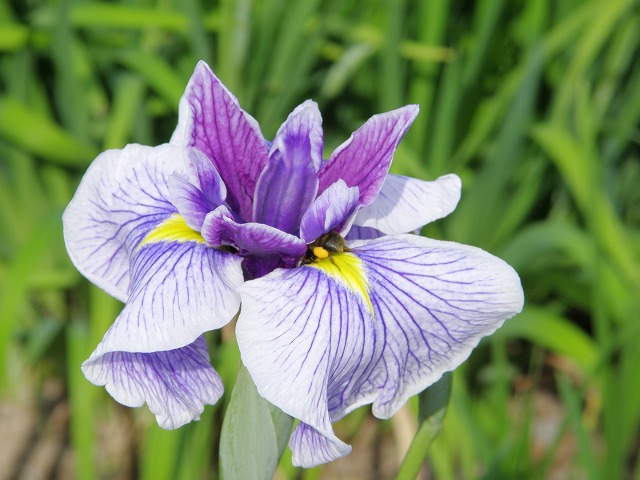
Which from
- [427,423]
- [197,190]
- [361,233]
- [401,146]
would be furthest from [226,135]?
[401,146]

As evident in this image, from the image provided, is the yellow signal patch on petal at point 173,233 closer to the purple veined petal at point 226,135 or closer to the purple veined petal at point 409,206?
the purple veined petal at point 226,135

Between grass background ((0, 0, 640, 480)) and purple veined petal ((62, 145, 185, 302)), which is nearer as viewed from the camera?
purple veined petal ((62, 145, 185, 302))

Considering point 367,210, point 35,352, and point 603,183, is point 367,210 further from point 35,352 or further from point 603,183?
point 603,183

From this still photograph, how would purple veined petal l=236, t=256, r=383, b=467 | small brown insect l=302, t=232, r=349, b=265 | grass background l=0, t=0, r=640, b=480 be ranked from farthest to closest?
1. grass background l=0, t=0, r=640, b=480
2. small brown insect l=302, t=232, r=349, b=265
3. purple veined petal l=236, t=256, r=383, b=467

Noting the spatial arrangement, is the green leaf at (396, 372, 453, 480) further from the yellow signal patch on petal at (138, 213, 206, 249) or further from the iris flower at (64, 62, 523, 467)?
the yellow signal patch on petal at (138, 213, 206, 249)

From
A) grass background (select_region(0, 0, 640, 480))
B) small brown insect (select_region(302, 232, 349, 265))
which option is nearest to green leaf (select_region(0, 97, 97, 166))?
grass background (select_region(0, 0, 640, 480))

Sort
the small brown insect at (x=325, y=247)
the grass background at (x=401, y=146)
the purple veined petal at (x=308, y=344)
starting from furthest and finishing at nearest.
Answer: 1. the grass background at (x=401, y=146)
2. the small brown insect at (x=325, y=247)
3. the purple veined petal at (x=308, y=344)

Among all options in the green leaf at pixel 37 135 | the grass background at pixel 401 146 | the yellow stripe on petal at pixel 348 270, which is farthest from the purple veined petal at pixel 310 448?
the green leaf at pixel 37 135
